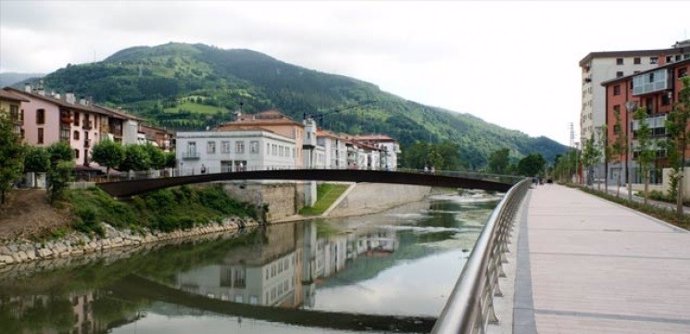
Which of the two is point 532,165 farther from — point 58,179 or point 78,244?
point 78,244

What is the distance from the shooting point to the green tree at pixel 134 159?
54344 millimetres

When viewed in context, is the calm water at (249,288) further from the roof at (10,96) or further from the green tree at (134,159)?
the roof at (10,96)

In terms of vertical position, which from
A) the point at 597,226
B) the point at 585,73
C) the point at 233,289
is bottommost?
the point at 233,289

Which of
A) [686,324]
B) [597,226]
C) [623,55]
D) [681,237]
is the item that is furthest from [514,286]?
[623,55]

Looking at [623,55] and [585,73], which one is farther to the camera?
[585,73]

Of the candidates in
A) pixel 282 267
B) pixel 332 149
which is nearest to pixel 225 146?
pixel 282 267

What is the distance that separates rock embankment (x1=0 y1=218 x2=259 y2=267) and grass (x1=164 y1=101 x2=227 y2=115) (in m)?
104

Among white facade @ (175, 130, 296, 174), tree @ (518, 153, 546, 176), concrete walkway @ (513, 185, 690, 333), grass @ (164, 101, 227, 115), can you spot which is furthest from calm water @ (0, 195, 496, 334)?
grass @ (164, 101, 227, 115)

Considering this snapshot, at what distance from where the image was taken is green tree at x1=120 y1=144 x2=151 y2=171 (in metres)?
54.3

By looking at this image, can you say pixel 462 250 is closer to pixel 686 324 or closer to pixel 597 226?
pixel 597 226

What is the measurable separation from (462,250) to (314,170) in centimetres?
1192

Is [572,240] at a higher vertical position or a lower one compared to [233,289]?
higher

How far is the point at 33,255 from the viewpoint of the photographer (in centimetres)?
3262

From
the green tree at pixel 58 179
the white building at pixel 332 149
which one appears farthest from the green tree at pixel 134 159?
the white building at pixel 332 149
